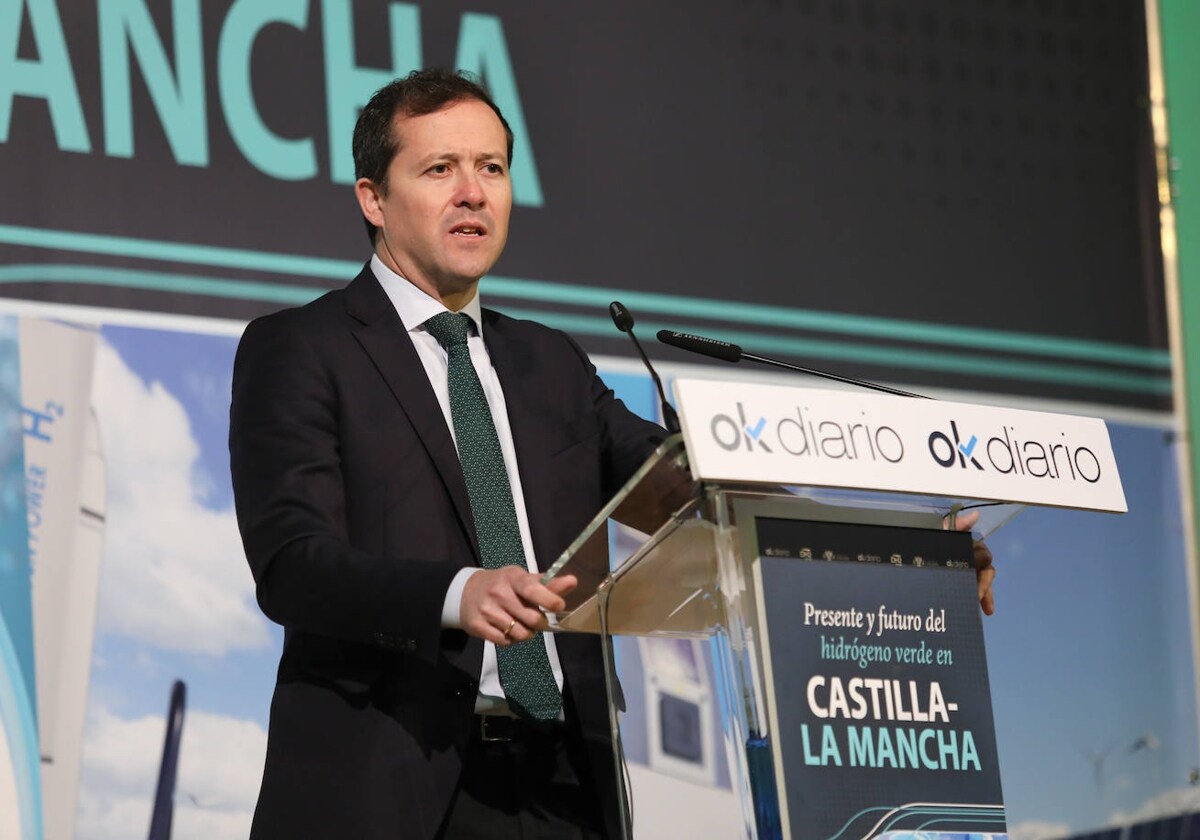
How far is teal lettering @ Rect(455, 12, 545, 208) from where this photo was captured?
364 cm

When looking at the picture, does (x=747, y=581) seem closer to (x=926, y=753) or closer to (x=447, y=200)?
(x=926, y=753)

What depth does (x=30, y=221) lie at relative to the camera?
10.3 ft

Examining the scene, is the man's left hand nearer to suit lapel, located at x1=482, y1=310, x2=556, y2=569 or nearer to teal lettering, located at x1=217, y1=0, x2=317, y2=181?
suit lapel, located at x1=482, y1=310, x2=556, y2=569

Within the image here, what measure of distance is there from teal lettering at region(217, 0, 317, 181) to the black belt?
69.4 inches

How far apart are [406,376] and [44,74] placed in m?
1.53

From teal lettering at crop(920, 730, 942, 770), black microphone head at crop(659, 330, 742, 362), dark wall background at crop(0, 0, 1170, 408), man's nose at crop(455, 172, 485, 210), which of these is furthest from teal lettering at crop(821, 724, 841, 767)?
dark wall background at crop(0, 0, 1170, 408)

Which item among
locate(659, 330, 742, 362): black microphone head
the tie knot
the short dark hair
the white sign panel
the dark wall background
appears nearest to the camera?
the white sign panel

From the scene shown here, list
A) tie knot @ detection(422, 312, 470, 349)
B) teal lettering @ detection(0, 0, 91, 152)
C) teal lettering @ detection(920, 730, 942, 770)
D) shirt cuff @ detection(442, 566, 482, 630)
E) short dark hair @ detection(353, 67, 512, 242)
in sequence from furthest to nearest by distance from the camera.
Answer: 1. teal lettering @ detection(0, 0, 91, 152)
2. short dark hair @ detection(353, 67, 512, 242)
3. tie knot @ detection(422, 312, 470, 349)
4. shirt cuff @ detection(442, 566, 482, 630)
5. teal lettering @ detection(920, 730, 942, 770)

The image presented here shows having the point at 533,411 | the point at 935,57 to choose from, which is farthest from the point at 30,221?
the point at 935,57

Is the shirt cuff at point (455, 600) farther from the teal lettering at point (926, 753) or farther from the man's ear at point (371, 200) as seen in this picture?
the man's ear at point (371, 200)

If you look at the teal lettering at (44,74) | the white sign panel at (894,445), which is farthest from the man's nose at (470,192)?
the teal lettering at (44,74)

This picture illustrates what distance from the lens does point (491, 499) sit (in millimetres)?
2055

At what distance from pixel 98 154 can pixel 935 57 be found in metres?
2.23

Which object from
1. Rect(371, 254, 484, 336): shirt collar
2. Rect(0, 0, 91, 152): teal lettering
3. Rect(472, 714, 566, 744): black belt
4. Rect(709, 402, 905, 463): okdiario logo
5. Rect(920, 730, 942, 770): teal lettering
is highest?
Rect(0, 0, 91, 152): teal lettering
